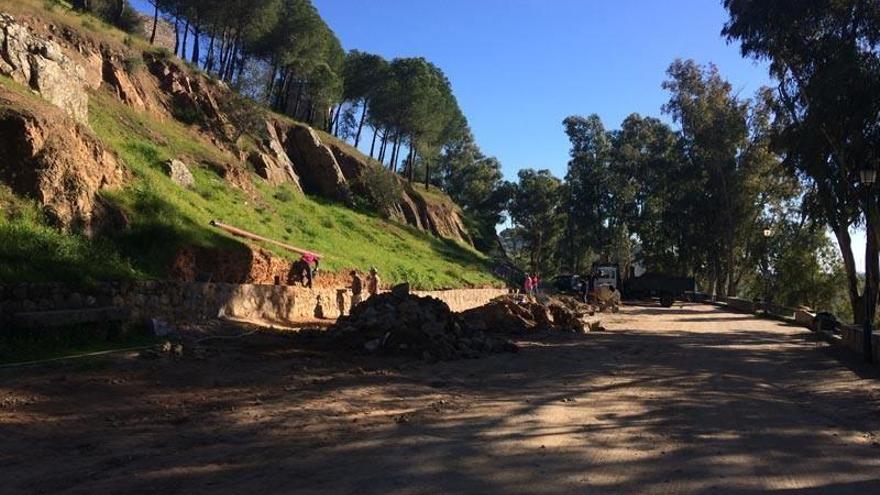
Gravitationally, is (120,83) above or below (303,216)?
above

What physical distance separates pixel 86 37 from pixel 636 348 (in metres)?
25.8

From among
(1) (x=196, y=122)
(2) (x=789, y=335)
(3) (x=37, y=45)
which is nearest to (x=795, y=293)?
(2) (x=789, y=335)

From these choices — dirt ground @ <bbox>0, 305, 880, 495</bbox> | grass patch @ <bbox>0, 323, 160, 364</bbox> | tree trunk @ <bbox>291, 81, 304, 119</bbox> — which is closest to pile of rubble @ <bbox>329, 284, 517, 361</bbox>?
dirt ground @ <bbox>0, 305, 880, 495</bbox>

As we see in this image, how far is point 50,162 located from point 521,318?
1430 cm

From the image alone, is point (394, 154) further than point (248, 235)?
Yes

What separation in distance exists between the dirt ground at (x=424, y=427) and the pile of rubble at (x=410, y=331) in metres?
0.98

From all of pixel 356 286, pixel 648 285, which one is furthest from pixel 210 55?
pixel 648 285

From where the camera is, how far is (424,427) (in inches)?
335

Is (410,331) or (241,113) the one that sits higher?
(241,113)

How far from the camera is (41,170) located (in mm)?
14133

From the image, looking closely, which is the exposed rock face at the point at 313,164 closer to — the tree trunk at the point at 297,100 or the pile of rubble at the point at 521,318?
the tree trunk at the point at 297,100

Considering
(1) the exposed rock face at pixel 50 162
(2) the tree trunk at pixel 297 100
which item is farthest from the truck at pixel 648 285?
(1) the exposed rock face at pixel 50 162

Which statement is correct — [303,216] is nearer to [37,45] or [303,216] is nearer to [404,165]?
[37,45]

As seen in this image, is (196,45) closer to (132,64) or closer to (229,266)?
(132,64)
